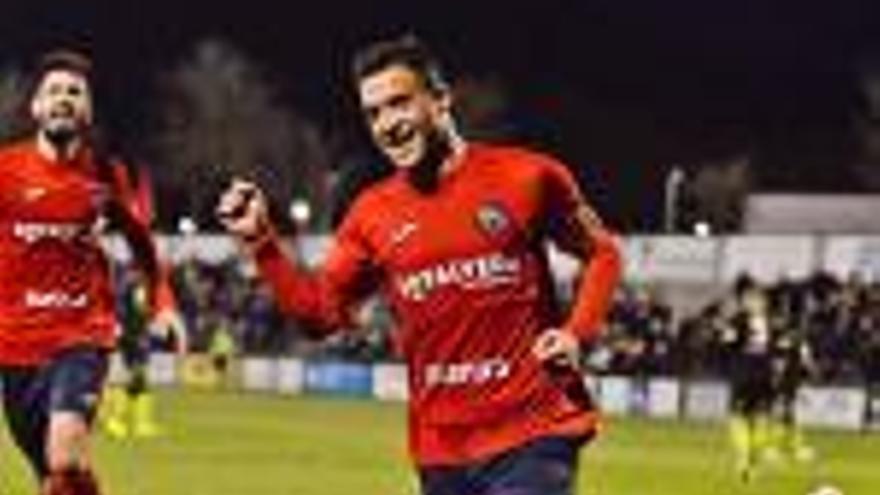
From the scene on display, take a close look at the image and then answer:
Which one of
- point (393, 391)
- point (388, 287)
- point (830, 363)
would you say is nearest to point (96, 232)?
point (388, 287)

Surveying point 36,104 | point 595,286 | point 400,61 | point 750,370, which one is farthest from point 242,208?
point 750,370

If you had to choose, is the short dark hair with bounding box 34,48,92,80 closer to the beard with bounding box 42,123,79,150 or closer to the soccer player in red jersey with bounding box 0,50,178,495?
the beard with bounding box 42,123,79,150

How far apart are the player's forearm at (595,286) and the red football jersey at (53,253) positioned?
5.37m

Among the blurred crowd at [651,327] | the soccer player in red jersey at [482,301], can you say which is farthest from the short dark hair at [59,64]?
the blurred crowd at [651,327]

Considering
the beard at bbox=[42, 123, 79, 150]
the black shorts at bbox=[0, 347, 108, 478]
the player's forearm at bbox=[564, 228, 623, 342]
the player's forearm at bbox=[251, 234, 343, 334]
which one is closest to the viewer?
the player's forearm at bbox=[251, 234, 343, 334]

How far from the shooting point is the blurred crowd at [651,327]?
4856cm

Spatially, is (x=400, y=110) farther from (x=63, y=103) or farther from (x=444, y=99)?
(x=63, y=103)

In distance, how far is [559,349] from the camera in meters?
10.8

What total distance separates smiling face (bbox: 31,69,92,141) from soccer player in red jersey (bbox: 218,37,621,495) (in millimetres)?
4102

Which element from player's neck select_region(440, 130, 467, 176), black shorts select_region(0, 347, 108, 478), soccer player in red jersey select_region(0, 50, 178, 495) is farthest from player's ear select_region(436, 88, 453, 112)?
black shorts select_region(0, 347, 108, 478)

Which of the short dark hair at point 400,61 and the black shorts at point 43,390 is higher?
the short dark hair at point 400,61

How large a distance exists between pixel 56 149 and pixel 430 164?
5328 millimetres

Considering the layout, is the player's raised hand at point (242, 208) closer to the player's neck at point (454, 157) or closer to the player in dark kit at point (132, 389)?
the player's neck at point (454, 157)

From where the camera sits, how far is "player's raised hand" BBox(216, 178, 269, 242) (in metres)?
10.4
